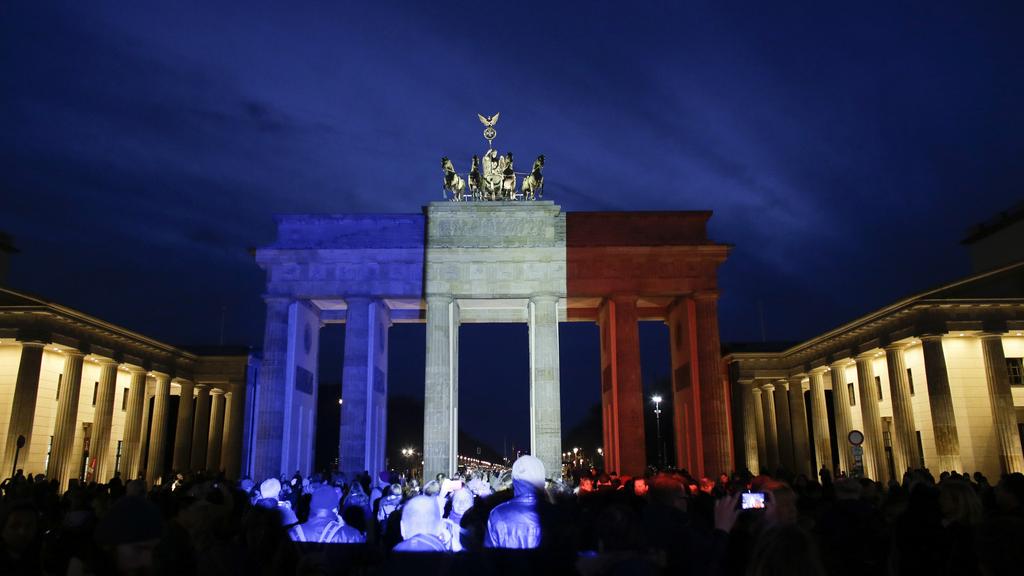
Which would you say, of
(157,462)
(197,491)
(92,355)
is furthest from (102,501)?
(157,462)

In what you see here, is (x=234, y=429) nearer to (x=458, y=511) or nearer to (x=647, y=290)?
(x=647, y=290)

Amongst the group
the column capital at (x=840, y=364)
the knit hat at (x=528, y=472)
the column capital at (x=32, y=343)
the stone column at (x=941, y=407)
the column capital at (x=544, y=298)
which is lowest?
the knit hat at (x=528, y=472)

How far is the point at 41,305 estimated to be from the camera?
3259 cm

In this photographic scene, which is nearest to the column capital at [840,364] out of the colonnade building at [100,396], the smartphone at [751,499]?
the smartphone at [751,499]

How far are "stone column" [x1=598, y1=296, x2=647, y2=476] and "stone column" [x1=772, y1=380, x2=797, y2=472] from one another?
51.7 feet

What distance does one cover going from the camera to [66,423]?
1364 inches

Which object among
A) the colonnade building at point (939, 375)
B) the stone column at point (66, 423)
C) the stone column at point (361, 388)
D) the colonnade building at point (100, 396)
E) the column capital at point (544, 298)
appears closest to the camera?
the colonnade building at point (939, 375)

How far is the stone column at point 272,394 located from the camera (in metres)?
35.1

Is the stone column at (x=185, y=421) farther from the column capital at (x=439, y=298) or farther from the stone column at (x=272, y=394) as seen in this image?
the column capital at (x=439, y=298)

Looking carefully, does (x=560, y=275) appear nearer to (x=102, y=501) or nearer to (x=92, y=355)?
(x=92, y=355)

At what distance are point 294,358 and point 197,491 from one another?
29.0 meters

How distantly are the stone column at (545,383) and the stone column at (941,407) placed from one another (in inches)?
640

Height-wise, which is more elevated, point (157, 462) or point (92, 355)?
point (92, 355)

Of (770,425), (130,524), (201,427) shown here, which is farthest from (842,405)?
(130,524)
